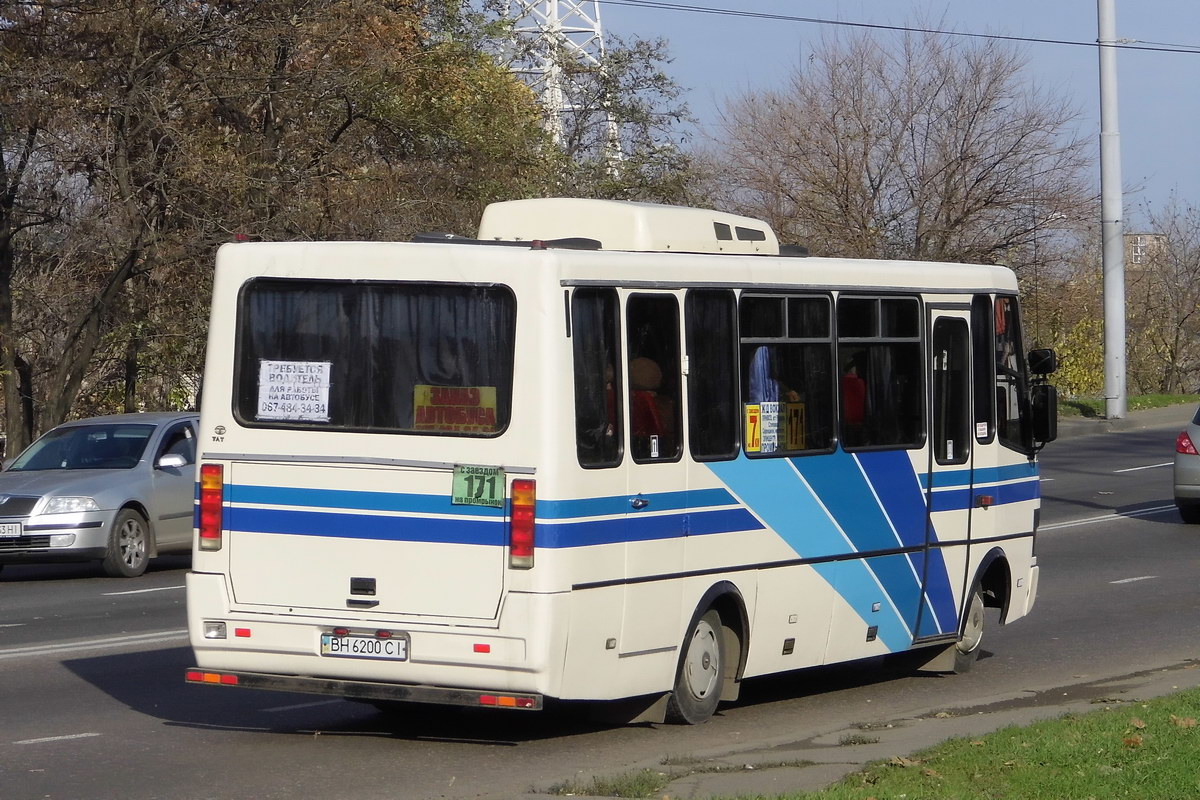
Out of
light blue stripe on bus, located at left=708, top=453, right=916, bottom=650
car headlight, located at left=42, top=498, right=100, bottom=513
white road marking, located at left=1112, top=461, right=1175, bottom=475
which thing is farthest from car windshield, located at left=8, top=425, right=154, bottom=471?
white road marking, located at left=1112, top=461, right=1175, bottom=475

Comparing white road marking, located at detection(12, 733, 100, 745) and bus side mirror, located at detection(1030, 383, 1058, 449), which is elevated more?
bus side mirror, located at detection(1030, 383, 1058, 449)

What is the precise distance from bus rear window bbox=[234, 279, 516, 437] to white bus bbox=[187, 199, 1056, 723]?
0.04 ft

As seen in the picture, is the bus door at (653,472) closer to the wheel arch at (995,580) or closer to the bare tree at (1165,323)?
the wheel arch at (995,580)

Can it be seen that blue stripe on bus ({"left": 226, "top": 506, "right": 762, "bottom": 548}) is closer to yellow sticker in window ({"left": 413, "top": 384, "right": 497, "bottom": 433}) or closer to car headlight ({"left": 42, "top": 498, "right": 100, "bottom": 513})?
yellow sticker in window ({"left": 413, "top": 384, "right": 497, "bottom": 433})

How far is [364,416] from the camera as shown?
8305mm

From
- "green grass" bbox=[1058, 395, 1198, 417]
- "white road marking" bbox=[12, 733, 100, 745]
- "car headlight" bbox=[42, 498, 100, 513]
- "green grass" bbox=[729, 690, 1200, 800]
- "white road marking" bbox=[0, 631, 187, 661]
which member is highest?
"green grass" bbox=[1058, 395, 1198, 417]

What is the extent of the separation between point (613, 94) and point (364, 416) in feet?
94.6

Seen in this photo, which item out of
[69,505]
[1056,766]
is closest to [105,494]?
[69,505]

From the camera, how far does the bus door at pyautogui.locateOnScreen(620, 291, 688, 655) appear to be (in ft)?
27.2

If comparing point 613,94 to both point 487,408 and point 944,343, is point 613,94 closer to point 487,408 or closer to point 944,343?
point 944,343

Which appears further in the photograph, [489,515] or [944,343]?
[944,343]

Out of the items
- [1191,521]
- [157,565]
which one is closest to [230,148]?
[157,565]

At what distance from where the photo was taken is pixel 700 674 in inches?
354

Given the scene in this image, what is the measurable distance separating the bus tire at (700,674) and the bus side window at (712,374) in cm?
89
